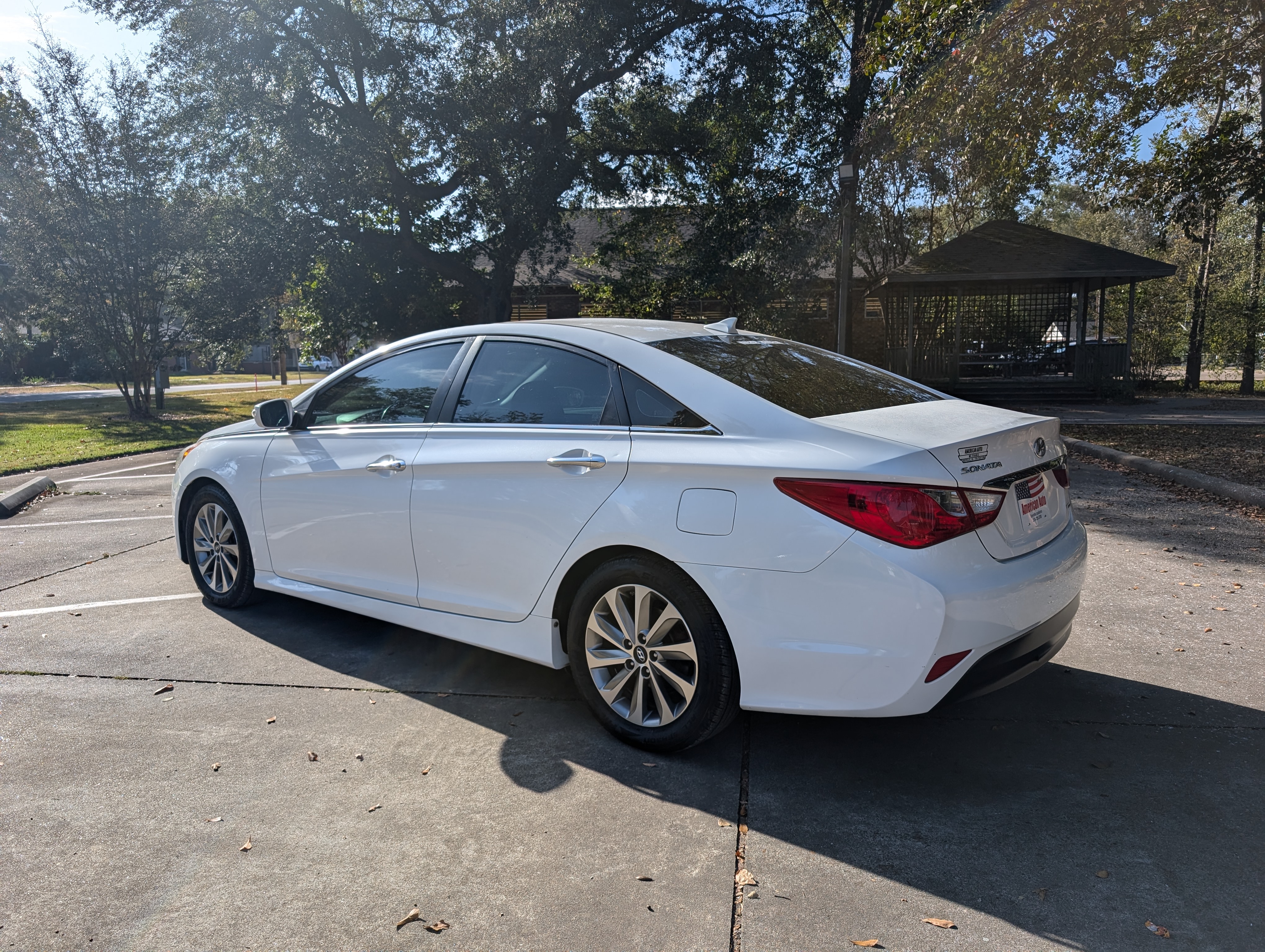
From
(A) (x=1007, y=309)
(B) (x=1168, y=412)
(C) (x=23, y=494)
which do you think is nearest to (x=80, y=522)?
(C) (x=23, y=494)

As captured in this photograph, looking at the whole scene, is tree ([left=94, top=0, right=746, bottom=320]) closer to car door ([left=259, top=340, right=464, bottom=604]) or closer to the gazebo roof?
the gazebo roof

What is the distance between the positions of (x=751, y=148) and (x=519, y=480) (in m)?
19.4

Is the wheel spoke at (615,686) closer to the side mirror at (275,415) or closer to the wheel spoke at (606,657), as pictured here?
the wheel spoke at (606,657)

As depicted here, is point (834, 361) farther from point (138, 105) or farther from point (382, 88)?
point (138, 105)

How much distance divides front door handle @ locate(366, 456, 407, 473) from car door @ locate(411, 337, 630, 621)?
11cm

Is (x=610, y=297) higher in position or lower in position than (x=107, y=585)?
higher

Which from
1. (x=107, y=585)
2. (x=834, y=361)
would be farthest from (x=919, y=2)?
(x=107, y=585)

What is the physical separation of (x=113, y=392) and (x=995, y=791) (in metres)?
39.7

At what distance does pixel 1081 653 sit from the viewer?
455cm

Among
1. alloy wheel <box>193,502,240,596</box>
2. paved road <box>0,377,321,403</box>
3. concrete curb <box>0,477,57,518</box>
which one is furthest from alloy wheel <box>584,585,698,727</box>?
paved road <box>0,377,321,403</box>

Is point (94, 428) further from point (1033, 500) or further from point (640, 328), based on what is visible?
point (1033, 500)

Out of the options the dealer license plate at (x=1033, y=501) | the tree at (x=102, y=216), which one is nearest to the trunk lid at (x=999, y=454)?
the dealer license plate at (x=1033, y=501)

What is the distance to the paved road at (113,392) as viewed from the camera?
31.4 meters

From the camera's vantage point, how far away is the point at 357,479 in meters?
4.46
